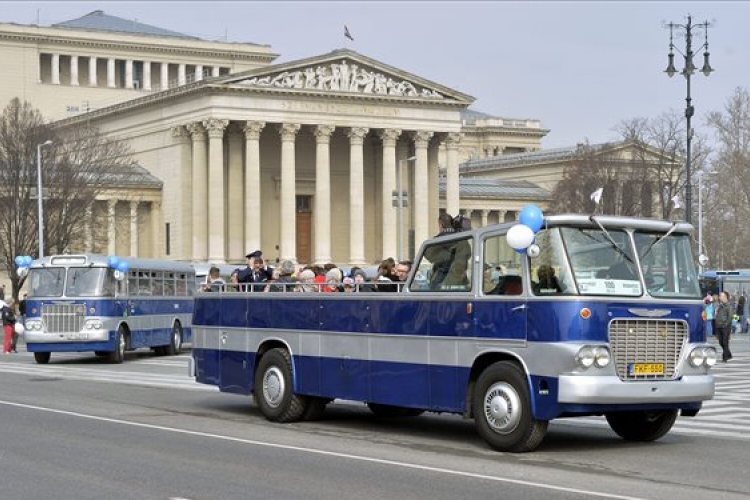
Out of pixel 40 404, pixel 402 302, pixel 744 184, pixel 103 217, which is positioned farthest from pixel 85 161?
pixel 402 302

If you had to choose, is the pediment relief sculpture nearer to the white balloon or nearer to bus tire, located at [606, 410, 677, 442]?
bus tire, located at [606, 410, 677, 442]

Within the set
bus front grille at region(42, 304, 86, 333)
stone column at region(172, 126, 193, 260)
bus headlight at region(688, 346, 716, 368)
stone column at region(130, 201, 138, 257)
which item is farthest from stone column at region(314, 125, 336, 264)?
bus headlight at region(688, 346, 716, 368)

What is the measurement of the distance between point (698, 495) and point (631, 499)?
946mm

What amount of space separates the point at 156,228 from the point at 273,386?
8496 cm

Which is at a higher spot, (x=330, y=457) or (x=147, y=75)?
(x=147, y=75)

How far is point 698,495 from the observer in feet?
44.1

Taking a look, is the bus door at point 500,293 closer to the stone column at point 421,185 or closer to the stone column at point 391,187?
the stone column at point 391,187

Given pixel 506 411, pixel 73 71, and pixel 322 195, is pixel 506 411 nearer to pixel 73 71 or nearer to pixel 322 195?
pixel 322 195

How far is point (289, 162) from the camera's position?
99.0 metres

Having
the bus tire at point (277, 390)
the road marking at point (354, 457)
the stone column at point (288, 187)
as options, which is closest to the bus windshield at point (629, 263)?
the road marking at point (354, 457)

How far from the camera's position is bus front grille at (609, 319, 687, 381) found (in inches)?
637

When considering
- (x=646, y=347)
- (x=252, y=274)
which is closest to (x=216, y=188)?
(x=252, y=274)

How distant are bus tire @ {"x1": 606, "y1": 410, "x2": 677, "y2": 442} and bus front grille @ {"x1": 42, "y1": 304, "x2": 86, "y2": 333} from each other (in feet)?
78.1

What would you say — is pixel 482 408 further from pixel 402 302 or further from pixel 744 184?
pixel 744 184
